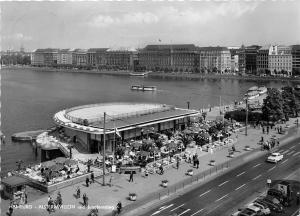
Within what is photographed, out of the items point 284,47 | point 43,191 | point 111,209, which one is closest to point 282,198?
point 111,209

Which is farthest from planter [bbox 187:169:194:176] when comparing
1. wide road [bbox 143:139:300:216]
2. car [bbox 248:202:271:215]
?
car [bbox 248:202:271:215]

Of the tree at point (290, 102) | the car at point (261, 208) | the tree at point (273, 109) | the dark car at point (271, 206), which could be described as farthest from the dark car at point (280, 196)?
the tree at point (290, 102)

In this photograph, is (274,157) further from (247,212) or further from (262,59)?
(262,59)

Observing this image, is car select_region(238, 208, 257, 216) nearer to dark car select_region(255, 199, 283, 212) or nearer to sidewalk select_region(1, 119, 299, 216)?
dark car select_region(255, 199, 283, 212)

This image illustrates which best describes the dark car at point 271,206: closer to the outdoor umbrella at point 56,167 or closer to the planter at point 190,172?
the planter at point 190,172

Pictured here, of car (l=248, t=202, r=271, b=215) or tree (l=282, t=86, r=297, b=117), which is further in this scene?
tree (l=282, t=86, r=297, b=117)

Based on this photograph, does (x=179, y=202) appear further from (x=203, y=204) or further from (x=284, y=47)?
(x=284, y=47)

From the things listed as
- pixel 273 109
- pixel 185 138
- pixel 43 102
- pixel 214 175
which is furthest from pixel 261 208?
pixel 43 102
